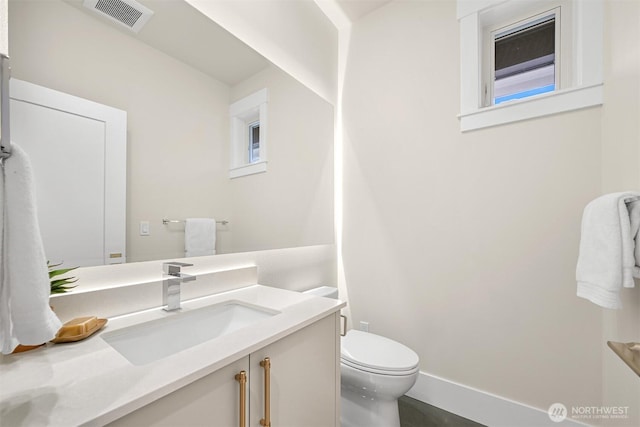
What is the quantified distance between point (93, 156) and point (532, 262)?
1.98 metres

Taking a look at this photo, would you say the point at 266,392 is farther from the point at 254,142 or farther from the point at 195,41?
the point at 195,41

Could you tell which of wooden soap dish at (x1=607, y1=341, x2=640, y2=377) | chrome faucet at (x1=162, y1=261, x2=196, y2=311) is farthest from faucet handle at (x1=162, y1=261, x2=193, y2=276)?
wooden soap dish at (x1=607, y1=341, x2=640, y2=377)

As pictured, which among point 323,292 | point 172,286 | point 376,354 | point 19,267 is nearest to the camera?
point 19,267

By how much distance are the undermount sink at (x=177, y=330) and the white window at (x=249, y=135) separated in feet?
2.11

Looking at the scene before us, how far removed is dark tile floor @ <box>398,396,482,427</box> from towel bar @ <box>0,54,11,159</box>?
1.89m

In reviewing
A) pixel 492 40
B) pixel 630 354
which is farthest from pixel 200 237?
pixel 492 40

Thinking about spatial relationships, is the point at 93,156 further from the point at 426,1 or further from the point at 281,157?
the point at 426,1

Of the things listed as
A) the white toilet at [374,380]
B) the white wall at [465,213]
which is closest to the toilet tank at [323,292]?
the white wall at [465,213]

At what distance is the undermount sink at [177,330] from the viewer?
33.3 inches

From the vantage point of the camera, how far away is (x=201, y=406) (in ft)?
2.04

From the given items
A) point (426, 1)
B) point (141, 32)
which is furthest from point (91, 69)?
point (426, 1)

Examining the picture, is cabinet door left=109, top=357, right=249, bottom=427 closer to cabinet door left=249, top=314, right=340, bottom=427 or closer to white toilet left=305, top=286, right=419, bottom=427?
cabinet door left=249, top=314, right=340, bottom=427

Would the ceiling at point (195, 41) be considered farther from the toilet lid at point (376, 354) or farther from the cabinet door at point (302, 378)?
the toilet lid at point (376, 354)

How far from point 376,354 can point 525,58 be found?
73.0 inches
